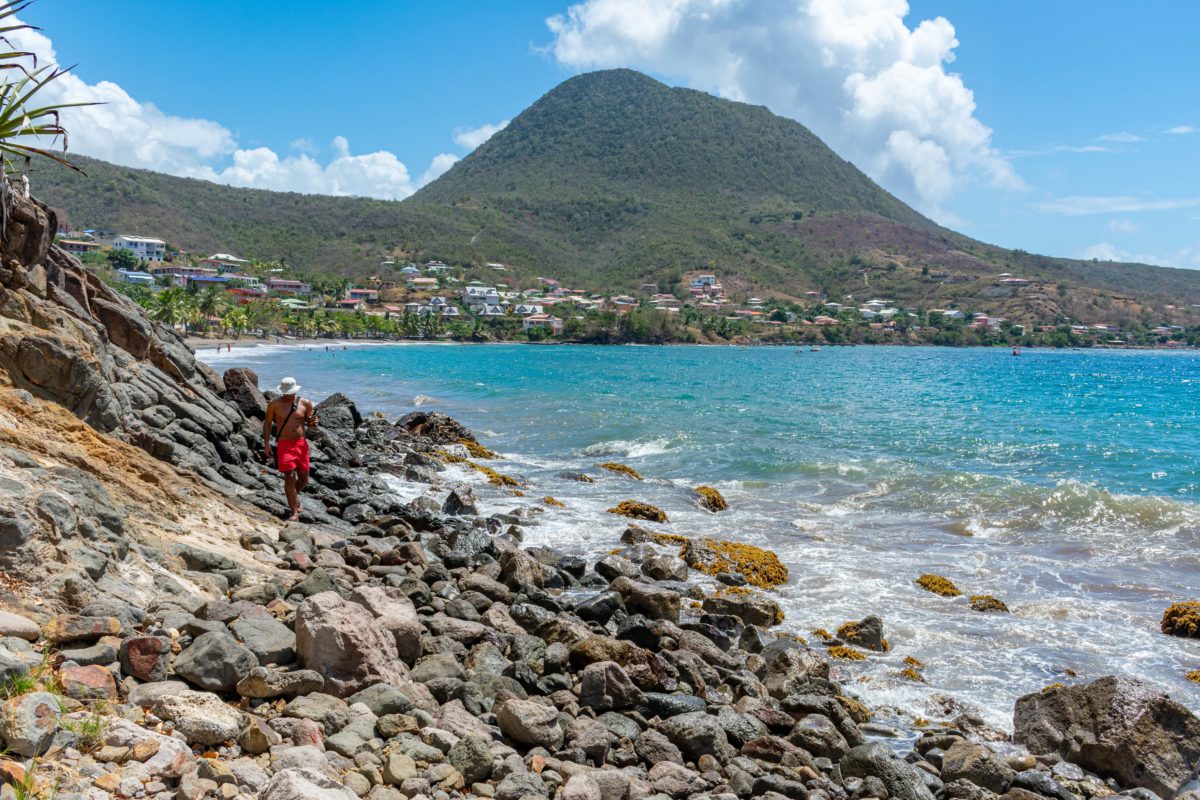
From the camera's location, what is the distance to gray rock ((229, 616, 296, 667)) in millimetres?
6188

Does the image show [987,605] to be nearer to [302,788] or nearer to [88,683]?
[302,788]

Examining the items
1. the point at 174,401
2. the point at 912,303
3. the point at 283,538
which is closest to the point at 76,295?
the point at 174,401

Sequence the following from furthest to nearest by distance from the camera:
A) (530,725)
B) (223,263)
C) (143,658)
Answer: (223,263)
(530,725)
(143,658)

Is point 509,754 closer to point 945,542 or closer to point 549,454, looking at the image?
point 945,542

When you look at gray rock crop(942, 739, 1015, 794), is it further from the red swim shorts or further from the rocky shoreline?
the red swim shorts

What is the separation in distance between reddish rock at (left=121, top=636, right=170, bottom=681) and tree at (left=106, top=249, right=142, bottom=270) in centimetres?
12684

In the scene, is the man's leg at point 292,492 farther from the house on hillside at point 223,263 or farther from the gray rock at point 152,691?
the house on hillside at point 223,263

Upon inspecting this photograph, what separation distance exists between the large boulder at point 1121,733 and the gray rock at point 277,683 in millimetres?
6541

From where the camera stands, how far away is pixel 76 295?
1217 cm

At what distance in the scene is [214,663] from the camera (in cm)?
568

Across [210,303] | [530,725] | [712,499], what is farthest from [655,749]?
[210,303]

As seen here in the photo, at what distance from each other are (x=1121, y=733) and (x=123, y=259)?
133162 mm

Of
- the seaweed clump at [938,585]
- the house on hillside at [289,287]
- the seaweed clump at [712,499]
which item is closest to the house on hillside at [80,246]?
the house on hillside at [289,287]

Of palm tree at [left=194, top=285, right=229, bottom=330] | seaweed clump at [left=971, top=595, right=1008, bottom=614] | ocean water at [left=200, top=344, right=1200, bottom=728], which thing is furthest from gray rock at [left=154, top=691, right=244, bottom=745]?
palm tree at [left=194, top=285, right=229, bottom=330]
